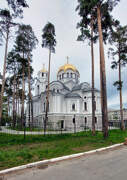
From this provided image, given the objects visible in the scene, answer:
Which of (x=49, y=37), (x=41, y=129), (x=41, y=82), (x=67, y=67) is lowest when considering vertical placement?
(x=41, y=129)

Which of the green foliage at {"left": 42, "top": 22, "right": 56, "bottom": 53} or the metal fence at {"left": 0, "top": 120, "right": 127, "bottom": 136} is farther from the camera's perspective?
the green foliage at {"left": 42, "top": 22, "right": 56, "bottom": 53}

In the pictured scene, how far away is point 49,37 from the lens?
16.9 meters

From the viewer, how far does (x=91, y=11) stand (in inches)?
428

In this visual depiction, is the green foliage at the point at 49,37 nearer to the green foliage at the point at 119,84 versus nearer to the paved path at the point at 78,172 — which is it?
the green foliage at the point at 119,84

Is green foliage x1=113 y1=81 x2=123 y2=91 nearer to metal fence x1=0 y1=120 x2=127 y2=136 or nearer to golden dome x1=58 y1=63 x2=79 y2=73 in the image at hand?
metal fence x1=0 y1=120 x2=127 y2=136

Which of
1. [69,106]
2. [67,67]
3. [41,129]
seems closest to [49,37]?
[41,129]

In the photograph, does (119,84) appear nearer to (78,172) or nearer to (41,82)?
(78,172)

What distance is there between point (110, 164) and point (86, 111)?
2432 cm

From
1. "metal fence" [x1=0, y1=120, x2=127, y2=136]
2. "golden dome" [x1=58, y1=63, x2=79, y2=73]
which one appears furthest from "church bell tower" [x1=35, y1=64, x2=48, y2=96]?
"metal fence" [x1=0, y1=120, x2=127, y2=136]

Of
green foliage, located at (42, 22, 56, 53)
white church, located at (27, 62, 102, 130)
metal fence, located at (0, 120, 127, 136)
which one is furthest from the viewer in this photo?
white church, located at (27, 62, 102, 130)

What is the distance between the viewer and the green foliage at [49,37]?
1694 centimetres

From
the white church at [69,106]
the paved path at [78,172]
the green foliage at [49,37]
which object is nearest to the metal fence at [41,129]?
the white church at [69,106]

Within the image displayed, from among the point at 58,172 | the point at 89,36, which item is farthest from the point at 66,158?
the point at 89,36

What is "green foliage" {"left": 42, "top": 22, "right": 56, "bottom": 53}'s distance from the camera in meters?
16.9
